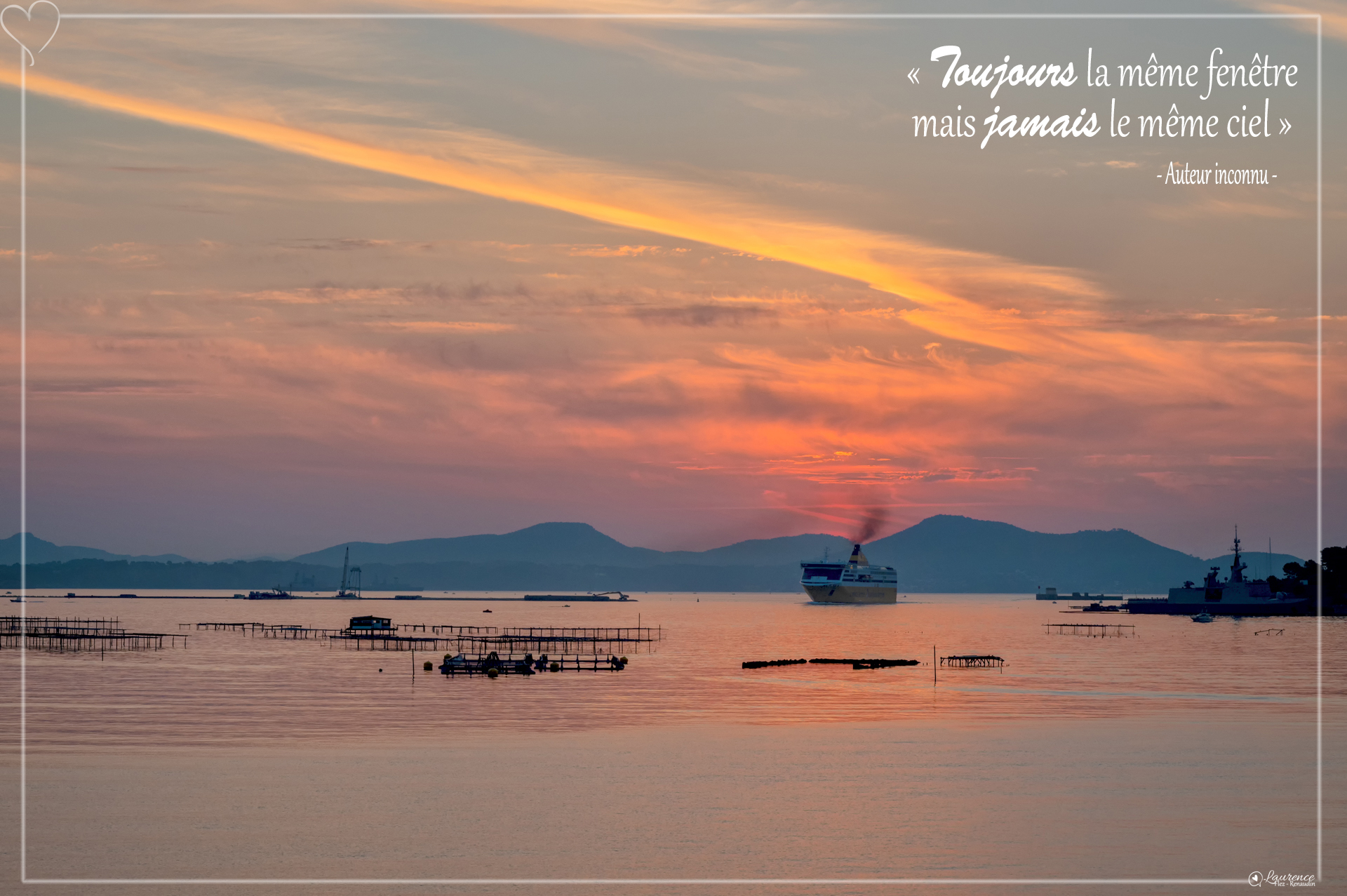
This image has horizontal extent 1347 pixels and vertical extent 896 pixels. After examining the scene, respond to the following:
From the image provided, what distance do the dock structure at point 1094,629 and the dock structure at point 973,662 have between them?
61.6 m

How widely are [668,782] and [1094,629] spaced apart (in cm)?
15242

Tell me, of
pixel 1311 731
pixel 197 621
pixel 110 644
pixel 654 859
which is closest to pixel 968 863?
pixel 654 859

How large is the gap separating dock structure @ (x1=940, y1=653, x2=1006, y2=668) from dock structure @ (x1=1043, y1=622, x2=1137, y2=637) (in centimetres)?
6160

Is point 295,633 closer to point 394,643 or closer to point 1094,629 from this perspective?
Result: point 394,643

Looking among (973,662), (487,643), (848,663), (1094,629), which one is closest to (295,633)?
(487,643)

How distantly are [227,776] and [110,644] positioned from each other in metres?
95.8

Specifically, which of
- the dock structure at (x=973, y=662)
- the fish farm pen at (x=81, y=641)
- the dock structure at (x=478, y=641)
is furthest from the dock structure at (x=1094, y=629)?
the fish farm pen at (x=81, y=641)

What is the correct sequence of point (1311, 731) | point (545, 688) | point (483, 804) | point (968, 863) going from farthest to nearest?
1. point (545, 688)
2. point (1311, 731)
3. point (483, 804)
4. point (968, 863)

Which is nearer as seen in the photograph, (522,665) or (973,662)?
(522,665)

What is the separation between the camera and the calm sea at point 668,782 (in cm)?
3061

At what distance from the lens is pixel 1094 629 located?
180 metres

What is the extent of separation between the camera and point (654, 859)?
3097 cm

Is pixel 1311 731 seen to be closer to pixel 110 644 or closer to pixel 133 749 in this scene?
pixel 133 749

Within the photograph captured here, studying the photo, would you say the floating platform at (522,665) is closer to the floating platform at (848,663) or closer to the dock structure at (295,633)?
the floating platform at (848,663)
